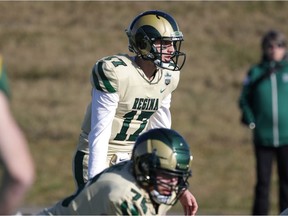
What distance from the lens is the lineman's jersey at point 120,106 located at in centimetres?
646

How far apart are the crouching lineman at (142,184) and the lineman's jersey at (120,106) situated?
1006 millimetres

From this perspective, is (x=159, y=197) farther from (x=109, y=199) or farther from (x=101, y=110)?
(x=101, y=110)

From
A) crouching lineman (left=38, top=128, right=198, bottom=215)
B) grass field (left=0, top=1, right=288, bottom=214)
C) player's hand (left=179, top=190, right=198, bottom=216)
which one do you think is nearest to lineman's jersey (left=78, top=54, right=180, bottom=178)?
player's hand (left=179, top=190, right=198, bottom=216)

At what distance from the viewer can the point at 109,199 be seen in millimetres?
5160

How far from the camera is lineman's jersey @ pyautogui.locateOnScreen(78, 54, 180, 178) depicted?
6.46m

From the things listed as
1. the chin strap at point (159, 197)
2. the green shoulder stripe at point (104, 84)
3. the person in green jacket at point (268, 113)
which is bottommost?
the person in green jacket at point (268, 113)

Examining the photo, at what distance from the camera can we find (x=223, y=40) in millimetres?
23766

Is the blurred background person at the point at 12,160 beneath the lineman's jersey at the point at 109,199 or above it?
above

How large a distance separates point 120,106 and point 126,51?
49.2ft

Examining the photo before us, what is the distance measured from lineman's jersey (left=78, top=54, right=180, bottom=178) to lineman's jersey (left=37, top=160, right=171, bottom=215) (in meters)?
1.05

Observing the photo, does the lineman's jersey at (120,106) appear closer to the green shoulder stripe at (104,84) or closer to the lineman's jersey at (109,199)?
the green shoulder stripe at (104,84)

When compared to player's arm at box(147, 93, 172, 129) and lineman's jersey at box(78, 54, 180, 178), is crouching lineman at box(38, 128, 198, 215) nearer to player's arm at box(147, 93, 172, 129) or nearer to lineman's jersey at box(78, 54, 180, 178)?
lineman's jersey at box(78, 54, 180, 178)

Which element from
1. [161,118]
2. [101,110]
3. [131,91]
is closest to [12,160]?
[101,110]

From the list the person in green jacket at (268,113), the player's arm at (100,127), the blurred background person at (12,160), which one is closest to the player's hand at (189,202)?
the player's arm at (100,127)
